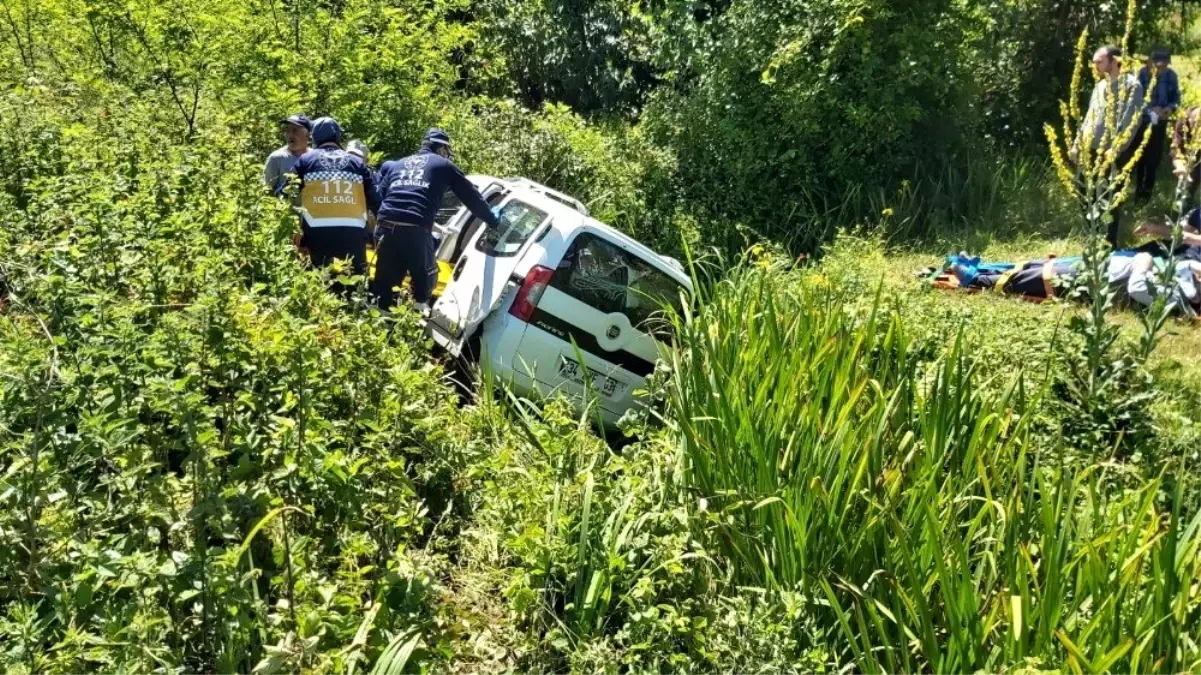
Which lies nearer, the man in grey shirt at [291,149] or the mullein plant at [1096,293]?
the mullein plant at [1096,293]

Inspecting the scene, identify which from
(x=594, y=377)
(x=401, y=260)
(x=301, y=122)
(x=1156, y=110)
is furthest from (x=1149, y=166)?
(x=301, y=122)

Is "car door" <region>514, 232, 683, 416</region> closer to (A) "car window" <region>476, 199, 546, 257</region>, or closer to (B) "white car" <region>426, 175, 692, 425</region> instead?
(B) "white car" <region>426, 175, 692, 425</region>

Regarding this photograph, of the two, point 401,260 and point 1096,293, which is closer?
point 1096,293

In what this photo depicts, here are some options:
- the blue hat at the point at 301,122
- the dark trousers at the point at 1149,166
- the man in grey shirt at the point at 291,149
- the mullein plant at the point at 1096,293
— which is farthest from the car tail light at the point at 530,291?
the dark trousers at the point at 1149,166

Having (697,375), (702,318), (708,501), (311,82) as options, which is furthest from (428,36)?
(708,501)

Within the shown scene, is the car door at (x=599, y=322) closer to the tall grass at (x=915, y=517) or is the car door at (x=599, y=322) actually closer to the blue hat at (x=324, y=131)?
the tall grass at (x=915, y=517)

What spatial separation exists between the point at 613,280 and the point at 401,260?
144 cm

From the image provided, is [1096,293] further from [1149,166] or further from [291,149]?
[1149,166]

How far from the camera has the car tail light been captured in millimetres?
5797

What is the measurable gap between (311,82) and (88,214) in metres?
5.53

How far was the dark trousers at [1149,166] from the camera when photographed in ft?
30.0

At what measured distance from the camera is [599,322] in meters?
6.02

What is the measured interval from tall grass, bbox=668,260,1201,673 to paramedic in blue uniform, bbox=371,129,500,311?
2.46m

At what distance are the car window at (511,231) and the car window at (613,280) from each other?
35 centimetres
